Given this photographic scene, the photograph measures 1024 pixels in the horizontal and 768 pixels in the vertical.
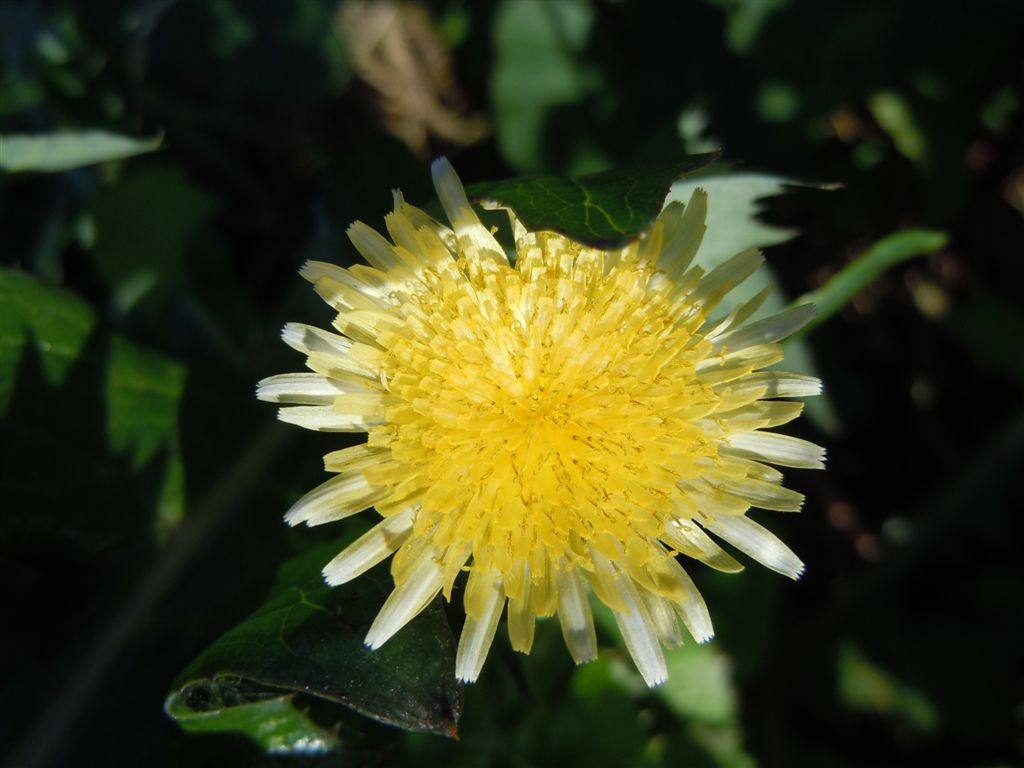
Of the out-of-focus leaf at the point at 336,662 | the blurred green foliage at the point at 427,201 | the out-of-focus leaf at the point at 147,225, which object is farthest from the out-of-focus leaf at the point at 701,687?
the out-of-focus leaf at the point at 147,225

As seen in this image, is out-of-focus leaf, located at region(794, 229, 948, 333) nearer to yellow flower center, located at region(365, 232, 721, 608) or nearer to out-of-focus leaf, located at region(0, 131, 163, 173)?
yellow flower center, located at region(365, 232, 721, 608)

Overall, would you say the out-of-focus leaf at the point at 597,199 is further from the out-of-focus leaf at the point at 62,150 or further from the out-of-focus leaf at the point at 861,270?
the out-of-focus leaf at the point at 62,150

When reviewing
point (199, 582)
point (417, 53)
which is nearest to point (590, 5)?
point (417, 53)

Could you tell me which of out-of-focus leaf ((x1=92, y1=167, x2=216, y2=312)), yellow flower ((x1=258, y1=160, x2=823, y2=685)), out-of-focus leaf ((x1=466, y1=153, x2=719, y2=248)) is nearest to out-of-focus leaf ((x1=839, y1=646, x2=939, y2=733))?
yellow flower ((x1=258, y1=160, x2=823, y2=685))

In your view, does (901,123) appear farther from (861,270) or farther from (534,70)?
(861,270)

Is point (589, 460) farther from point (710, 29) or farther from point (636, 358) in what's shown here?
point (710, 29)

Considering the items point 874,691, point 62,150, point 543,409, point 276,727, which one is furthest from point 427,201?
point 874,691
